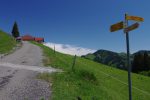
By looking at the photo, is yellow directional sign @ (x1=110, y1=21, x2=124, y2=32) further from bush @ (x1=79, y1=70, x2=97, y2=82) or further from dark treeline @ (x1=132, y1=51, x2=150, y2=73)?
dark treeline @ (x1=132, y1=51, x2=150, y2=73)

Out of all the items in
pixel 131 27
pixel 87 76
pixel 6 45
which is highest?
pixel 6 45

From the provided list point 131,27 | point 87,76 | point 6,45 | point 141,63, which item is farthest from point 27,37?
point 131,27

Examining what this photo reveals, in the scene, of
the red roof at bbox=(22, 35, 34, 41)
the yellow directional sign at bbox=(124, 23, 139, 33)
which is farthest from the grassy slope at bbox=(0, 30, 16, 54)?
the red roof at bbox=(22, 35, 34, 41)

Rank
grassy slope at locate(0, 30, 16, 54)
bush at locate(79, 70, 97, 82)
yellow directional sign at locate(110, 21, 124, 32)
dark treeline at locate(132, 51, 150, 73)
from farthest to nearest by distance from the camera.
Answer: dark treeline at locate(132, 51, 150, 73), grassy slope at locate(0, 30, 16, 54), bush at locate(79, 70, 97, 82), yellow directional sign at locate(110, 21, 124, 32)

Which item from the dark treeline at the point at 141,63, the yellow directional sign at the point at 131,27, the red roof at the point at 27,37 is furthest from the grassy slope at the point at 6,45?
the red roof at the point at 27,37

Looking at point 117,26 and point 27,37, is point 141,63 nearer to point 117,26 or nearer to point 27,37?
point 27,37

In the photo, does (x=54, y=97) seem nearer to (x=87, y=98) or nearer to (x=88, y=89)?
(x=87, y=98)

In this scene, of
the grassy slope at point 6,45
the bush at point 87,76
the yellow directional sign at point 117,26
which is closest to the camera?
the yellow directional sign at point 117,26

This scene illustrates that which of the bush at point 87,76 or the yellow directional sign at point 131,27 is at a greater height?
the yellow directional sign at point 131,27

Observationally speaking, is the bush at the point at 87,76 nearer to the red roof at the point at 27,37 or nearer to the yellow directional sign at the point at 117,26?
the yellow directional sign at the point at 117,26

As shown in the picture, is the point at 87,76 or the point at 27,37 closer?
the point at 87,76

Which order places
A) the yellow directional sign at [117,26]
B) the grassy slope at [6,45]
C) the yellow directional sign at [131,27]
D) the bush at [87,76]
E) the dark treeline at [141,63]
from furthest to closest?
the dark treeline at [141,63]
the grassy slope at [6,45]
the bush at [87,76]
the yellow directional sign at [117,26]
the yellow directional sign at [131,27]

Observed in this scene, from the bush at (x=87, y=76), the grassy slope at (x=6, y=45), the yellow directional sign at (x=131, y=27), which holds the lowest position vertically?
the bush at (x=87, y=76)

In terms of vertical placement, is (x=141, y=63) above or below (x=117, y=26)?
above
